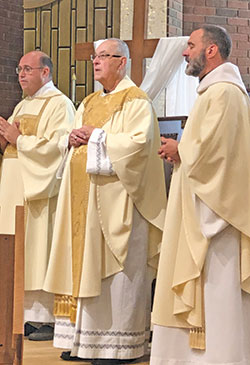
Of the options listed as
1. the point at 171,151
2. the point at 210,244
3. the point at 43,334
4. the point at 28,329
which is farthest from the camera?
the point at 28,329

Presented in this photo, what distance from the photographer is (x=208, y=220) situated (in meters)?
4.57

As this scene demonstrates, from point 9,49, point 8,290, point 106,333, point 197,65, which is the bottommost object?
point 106,333

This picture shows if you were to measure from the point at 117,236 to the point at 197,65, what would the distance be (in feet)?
4.22

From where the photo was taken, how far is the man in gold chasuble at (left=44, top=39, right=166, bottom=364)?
5.37 metres

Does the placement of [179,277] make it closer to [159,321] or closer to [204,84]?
[159,321]

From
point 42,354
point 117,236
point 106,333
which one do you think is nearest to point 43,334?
point 42,354

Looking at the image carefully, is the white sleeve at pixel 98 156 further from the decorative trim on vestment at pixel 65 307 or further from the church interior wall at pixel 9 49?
the church interior wall at pixel 9 49

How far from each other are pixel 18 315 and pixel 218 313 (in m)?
1.56

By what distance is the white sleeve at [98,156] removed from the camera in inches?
212

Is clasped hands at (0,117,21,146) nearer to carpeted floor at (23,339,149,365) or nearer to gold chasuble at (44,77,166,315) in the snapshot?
gold chasuble at (44,77,166,315)

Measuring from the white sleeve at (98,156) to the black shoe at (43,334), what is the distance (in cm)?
156

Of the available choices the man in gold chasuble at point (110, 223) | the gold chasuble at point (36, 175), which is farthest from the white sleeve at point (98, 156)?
the gold chasuble at point (36, 175)

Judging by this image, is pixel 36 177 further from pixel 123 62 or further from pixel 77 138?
pixel 123 62

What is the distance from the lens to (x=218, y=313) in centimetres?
452
